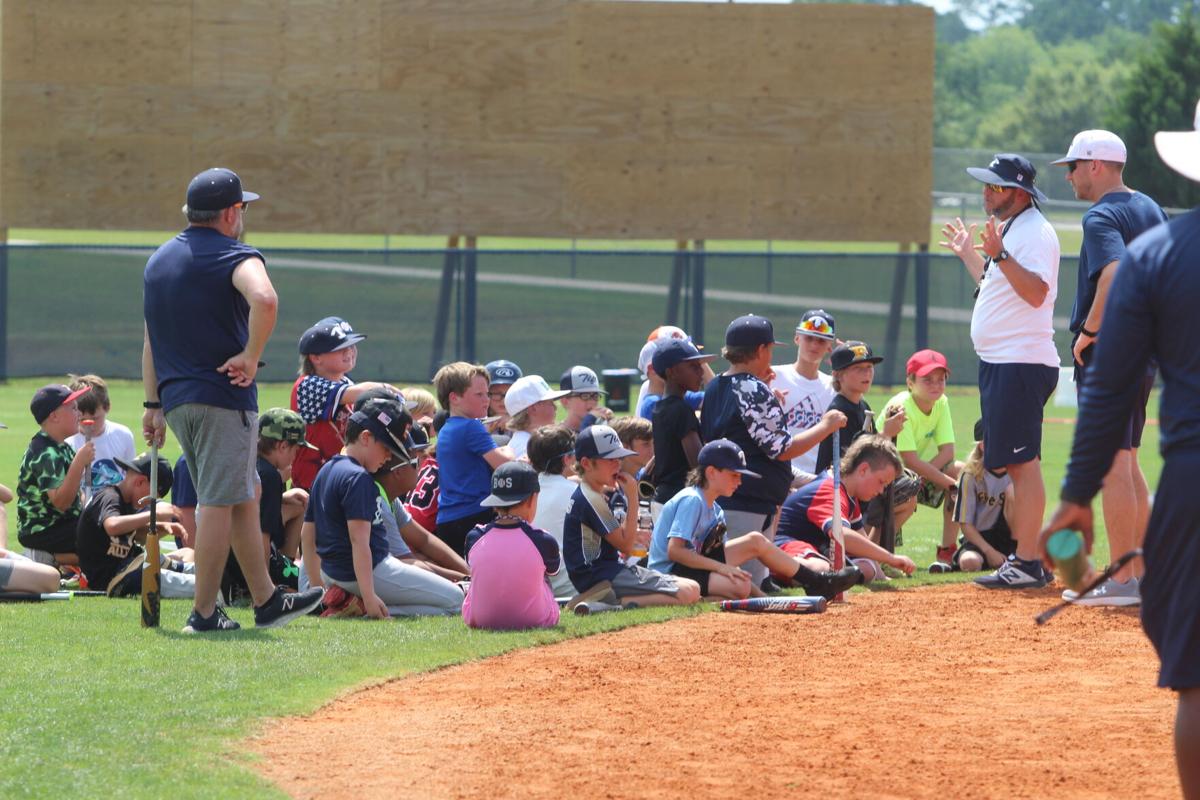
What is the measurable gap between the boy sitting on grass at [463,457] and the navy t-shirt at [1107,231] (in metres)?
3.16

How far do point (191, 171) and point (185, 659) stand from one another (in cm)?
1700

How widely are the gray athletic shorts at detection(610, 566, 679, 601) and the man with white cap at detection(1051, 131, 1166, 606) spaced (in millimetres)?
1991

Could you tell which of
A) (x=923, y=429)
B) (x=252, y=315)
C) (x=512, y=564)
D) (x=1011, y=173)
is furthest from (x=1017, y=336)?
(x=252, y=315)

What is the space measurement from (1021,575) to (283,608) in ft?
13.3

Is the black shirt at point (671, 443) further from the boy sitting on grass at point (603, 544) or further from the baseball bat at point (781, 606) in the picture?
the baseball bat at point (781, 606)

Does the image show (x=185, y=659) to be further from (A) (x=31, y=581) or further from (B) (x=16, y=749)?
(A) (x=31, y=581)

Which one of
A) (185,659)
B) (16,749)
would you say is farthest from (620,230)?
(16,749)

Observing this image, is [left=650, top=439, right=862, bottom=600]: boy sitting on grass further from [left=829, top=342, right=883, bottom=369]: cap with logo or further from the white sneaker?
[left=829, top=342, right=883, bottom=369]: cap with logo

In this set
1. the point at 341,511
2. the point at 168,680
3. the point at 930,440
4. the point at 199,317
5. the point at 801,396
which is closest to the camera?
the point at 168,680

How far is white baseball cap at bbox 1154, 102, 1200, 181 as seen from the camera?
416 centimetres

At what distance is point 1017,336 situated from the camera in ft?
29.0

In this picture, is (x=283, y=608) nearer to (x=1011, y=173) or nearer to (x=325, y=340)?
(x=325, y=340)

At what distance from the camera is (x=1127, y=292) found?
402 cm

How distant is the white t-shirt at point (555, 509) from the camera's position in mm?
9109
